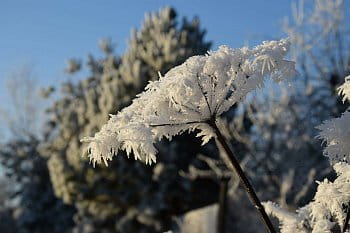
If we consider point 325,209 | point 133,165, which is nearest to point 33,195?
point 133,165

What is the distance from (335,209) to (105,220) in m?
13.4

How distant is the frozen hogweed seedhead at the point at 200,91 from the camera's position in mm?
1408

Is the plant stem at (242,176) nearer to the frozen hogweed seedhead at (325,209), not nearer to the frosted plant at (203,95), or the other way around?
the frosted plant at (203,95)

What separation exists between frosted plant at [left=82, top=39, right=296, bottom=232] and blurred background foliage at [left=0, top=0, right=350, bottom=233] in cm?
634

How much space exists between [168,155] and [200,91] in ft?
40.2

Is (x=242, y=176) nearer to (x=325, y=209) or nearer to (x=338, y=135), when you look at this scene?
(x=338, y=135)

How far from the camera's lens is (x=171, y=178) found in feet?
44.6

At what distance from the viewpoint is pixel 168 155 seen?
13.6 meters

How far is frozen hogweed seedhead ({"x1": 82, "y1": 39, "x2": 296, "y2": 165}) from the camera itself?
1.41 meters

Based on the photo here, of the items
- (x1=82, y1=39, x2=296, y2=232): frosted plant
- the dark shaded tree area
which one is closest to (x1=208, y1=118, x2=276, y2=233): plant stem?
(x1=82, y1=39, x2=296, y2=232): frosted plant

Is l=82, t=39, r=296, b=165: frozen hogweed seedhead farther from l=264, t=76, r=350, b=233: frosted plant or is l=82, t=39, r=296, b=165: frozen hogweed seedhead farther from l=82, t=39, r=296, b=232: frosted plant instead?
l=264, t=76, r=350, b=233: frosted plant

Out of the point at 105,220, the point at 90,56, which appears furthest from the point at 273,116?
the point at 90,56

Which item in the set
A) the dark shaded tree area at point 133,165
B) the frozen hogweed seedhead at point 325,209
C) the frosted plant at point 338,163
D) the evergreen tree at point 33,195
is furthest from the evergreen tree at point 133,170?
the frosted plant at point 338,163

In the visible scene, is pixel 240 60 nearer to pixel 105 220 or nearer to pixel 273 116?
pixel 273 116
